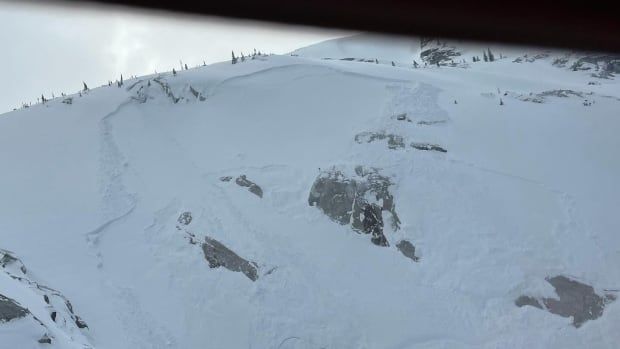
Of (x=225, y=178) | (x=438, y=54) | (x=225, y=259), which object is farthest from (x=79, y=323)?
(x=438, y=54)

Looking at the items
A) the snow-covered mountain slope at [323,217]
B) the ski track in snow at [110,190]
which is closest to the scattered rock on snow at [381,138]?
the snow-covered mountain slope at [323,217]

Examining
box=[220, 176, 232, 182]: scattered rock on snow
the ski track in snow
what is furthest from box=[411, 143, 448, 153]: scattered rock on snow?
the ski track in snow

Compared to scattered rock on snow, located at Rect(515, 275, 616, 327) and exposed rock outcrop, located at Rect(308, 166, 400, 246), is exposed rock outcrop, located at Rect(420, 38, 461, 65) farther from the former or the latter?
scattered rock on snow, located at Rect(515, 275, 616, 327)

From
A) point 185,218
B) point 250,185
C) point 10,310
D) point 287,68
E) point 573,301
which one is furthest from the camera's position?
point 287,68

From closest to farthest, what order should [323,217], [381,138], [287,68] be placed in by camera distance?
[323,217]
[381,138]
[287,68]

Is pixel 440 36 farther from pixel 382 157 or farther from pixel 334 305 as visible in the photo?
pixel 382 157

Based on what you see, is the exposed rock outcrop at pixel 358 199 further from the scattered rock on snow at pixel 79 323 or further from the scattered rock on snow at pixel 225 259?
the scattered rock on snow at pixel 79 323

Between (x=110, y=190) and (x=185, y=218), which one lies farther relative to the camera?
(x=110, y=190)

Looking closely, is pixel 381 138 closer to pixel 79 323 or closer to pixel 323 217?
pixel 323 217
